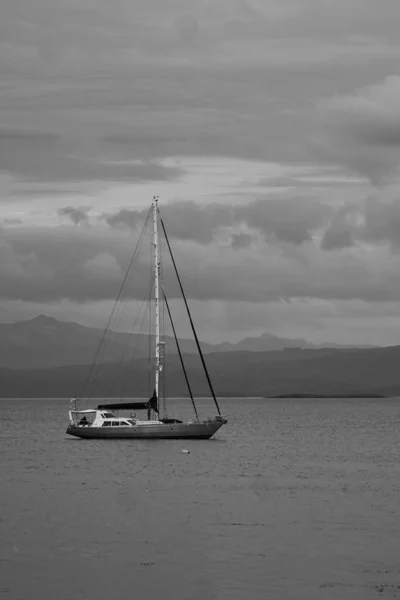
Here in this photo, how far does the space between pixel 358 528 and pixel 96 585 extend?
15904 mm

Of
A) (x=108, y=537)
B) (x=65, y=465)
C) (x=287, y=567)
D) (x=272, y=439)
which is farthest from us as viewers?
(x=272, y=439)

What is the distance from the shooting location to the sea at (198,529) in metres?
34.4

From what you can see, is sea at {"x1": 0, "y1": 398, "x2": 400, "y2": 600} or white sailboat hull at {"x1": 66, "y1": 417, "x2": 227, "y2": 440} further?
white sailboat hull at {"x1": 66, "y1": 417, "x2": 227, "y2": 440}

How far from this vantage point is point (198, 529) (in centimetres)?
4625

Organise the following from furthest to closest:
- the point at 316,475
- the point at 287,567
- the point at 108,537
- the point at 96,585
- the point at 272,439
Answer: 1. the point at 272,439
2. the point at 316,475
3. the point at 108,537
4. the point at 287,567
5. the point at 96,585

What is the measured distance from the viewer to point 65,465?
85.5m

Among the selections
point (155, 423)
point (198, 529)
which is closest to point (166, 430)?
point (155, 423)

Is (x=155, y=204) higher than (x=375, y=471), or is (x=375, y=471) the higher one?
(x=155, y=204)

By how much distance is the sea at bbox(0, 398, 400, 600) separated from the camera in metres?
34.4

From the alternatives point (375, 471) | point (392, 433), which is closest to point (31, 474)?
point (375, 471)

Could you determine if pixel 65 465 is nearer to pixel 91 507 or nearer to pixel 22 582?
pixel 91 507

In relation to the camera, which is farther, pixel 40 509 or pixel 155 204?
pixel 155 204

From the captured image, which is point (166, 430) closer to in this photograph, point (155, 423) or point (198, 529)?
point (155, 423)

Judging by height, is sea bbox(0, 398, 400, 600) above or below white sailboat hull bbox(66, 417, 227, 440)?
below
